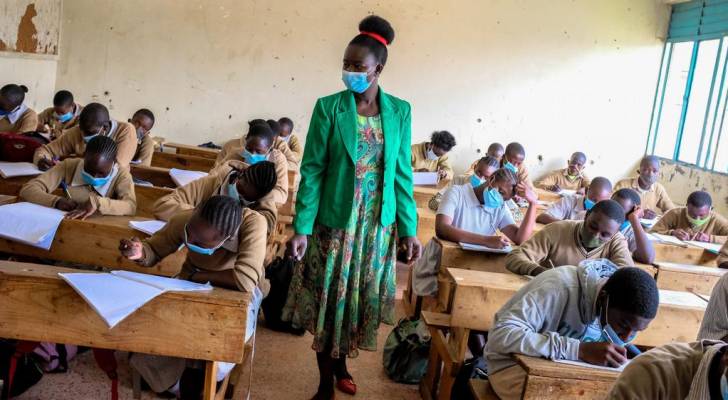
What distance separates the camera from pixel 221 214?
2312 millimetres

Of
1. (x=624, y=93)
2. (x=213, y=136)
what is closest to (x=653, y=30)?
(x=624, y=93)

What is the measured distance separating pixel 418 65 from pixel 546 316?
6728mm

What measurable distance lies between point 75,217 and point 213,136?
580 cm

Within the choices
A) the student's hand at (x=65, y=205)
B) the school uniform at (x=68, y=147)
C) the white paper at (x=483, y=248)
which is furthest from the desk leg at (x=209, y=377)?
the school uniform at (x=68, y=147)

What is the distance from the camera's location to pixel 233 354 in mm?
2000

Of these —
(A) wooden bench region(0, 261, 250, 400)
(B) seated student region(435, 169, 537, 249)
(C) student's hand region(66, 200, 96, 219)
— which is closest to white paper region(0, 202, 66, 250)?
(C) student's hand region(66, 200, 96, 219)

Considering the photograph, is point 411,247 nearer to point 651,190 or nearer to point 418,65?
point 651,190

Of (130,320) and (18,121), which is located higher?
(18,121)

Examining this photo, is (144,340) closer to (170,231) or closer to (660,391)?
(170,231)

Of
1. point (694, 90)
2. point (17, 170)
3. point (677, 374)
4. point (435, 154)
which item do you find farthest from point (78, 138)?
point (694, 90)

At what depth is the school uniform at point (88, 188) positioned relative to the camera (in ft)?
10.3

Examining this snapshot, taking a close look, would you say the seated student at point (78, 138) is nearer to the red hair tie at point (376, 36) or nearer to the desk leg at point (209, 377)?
the red hair tie at point (376, 36)

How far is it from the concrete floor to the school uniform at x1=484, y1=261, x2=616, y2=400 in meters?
1.05

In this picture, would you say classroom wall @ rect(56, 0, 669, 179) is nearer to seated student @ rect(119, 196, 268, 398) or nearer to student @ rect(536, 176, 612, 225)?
student @ rect(536, 176, 612, 225)
